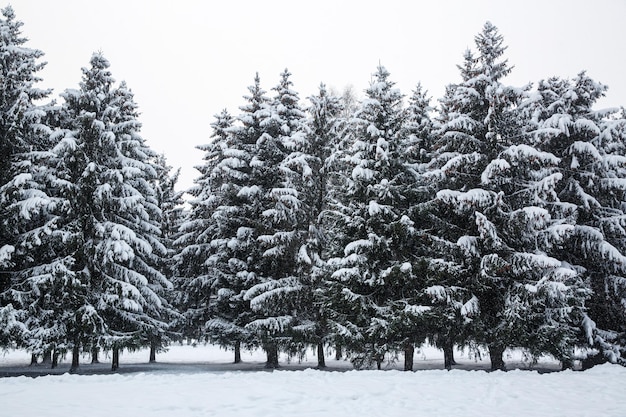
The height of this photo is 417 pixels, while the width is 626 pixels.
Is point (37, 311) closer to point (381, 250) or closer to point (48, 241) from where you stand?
point (48, 241)

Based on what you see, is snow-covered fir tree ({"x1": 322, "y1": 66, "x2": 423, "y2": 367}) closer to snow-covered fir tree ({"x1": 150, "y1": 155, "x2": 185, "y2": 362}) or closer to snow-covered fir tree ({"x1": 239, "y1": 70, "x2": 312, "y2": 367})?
snow-covered fir tree ({"x1": 239, "y1": 70, "x2": 312, "y2": 367})

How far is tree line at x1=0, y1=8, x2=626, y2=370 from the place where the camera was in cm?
1631

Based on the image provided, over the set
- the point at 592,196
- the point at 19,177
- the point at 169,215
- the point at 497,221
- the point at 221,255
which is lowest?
the point at 221,255

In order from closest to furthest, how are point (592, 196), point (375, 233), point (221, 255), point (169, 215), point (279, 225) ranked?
point (375, 233) → point (592, 196) → point (279, 225) → point (221, 255) → point (169, 215)

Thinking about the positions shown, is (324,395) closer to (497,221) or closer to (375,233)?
(375,233)

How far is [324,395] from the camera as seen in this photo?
33.5 feet

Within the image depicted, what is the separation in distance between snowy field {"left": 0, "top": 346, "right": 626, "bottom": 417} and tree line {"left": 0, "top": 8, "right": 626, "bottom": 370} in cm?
348

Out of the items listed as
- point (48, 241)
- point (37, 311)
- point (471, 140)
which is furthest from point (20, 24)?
A: point (471, 140)

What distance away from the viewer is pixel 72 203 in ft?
62.0

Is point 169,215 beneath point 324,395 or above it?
above

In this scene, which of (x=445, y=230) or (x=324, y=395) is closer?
(x=324, y=395)

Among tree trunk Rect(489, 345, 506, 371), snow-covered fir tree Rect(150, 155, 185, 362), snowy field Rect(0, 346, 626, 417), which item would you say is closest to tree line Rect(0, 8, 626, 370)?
tree trunk Rect(489, 345, 506, 371)

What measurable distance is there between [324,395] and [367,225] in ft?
28.6

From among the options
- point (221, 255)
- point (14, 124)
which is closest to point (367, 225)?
point (221, 255)
